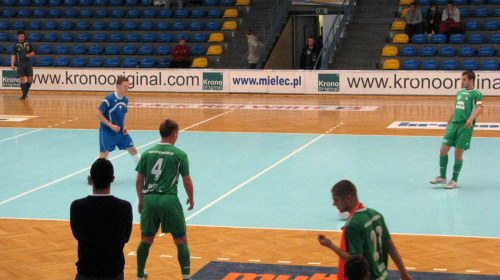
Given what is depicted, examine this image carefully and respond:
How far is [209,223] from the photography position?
1119 centimetres

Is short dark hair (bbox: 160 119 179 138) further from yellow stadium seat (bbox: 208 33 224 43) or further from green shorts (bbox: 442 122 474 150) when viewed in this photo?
yellow stadium seat (bbox: 208 33 224 43)

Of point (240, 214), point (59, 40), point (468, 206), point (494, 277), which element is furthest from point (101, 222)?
point (59, 40)

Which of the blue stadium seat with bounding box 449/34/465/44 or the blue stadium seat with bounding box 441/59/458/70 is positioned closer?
Result: the blue stadium seat with bounding box 441/59/458/70

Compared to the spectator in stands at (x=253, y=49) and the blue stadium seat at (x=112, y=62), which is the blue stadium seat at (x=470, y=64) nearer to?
the spectator in stands at (x=253, y=49)

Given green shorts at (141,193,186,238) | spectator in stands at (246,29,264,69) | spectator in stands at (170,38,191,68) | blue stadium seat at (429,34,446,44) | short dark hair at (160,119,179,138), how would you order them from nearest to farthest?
1. green shorts at (141,193,186,238)
2. short dark hair at (160,119,179,138)
3. blue stadium seat at (429,34,446,44)
4. spectator in stands at (246,29,264,69)
5. spectator in stands at (170,38,191,68)

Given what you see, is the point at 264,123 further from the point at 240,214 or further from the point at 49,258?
the point at 49,258

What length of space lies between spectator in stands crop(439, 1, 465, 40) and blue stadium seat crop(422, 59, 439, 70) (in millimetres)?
1645

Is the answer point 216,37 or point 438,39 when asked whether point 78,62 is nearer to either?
point 216,37

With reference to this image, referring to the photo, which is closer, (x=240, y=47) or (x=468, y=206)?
(x=468, y=206)

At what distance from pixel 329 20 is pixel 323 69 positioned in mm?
7606

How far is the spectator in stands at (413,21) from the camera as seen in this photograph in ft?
95.8

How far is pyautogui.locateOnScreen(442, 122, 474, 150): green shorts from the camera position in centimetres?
1298

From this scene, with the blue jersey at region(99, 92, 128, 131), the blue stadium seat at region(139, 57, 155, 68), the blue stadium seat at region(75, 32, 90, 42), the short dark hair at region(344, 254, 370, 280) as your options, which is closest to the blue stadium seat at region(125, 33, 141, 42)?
the blue stadium seat at region(75, 32, 90, 42)

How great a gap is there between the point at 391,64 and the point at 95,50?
12155mm
